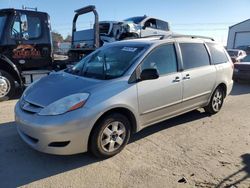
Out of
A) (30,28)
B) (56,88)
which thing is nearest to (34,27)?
(30,28)

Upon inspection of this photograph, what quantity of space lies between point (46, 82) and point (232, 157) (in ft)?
10.5

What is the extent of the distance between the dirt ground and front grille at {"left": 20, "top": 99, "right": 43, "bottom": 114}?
2.37ft

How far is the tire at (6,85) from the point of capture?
284 inches

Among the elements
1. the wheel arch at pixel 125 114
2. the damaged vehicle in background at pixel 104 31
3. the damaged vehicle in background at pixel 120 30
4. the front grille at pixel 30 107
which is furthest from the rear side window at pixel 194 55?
the damaged vehicle in background at pixel 120 30

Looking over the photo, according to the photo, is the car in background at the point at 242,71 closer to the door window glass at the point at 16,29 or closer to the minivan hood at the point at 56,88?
the door window glass at the point at 16,29

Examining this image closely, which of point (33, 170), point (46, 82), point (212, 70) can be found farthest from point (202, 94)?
point (33, 170)

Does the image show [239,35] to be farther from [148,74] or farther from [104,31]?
[148,74]

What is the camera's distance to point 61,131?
351 centimetres

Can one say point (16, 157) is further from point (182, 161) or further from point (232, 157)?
point (232, 157)

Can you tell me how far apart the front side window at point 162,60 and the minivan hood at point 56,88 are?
0.96m

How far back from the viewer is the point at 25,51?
7.68 metres

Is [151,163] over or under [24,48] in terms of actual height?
under

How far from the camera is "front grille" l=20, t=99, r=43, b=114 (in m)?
3.72

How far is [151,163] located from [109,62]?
187cm
